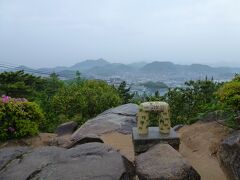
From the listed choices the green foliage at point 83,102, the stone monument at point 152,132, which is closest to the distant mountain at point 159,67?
the green foliage at point 83,102

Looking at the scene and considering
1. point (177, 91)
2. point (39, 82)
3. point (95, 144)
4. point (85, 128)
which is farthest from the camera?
point (39, 82)

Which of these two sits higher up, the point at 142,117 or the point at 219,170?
the point at 142,117

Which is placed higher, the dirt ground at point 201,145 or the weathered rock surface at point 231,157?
the weathered rock surface at point 231,157

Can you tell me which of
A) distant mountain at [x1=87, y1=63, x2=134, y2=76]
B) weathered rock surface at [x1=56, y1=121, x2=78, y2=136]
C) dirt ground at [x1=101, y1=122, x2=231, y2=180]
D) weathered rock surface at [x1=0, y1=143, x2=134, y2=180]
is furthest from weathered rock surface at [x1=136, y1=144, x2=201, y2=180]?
distant mountain at [x1=87, y1=63, x2=134, y2=76]

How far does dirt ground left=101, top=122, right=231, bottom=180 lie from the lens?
256 inches

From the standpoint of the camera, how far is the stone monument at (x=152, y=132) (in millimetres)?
7027

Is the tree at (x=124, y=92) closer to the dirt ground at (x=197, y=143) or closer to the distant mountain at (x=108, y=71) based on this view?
the dirt ground at (x=197, y=143)

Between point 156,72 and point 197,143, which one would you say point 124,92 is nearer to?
point 197,143

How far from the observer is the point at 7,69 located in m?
18.0

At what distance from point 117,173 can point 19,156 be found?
200 cm

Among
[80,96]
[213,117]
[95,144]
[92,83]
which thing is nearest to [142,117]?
[95,144]

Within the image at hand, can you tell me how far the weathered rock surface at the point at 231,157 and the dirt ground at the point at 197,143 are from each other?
0.94ft

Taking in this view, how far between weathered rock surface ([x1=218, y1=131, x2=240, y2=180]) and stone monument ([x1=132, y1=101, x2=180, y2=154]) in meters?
1.12

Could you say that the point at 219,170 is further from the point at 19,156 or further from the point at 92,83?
the point at 92,83
